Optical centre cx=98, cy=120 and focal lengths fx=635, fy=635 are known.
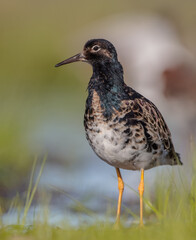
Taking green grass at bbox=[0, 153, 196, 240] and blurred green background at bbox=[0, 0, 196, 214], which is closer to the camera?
green grass at bbox=[0, 153, 196, 240]

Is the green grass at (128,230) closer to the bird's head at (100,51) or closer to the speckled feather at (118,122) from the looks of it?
the speckled feather at (118,122)

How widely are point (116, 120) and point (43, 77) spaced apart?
24.5ft

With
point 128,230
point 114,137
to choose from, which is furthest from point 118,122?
point 128,230

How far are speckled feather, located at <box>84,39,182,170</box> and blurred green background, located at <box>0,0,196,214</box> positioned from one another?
2.17m

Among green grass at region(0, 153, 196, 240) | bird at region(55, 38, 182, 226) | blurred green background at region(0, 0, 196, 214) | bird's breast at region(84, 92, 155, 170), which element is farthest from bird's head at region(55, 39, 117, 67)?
blurred green background at region(0, 0, 196, 214)

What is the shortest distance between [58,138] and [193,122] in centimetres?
250

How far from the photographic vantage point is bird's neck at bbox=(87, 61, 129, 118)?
503 centimetres

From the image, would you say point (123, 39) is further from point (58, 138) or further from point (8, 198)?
point (8, 198)

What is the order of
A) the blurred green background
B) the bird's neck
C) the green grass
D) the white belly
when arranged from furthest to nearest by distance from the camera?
the blurred green background → the bird's neck → the white belly → the green grass

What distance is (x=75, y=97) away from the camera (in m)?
11.6

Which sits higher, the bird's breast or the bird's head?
the bird's head

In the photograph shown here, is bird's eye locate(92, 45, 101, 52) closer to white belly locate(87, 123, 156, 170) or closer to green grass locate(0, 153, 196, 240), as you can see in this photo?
white belly locate(87, 123, 156, 170)

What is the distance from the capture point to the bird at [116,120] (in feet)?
16.0

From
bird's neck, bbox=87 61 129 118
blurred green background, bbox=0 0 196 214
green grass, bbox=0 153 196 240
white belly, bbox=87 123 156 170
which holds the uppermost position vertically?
blurred green background, bbox=0 0 196 214
